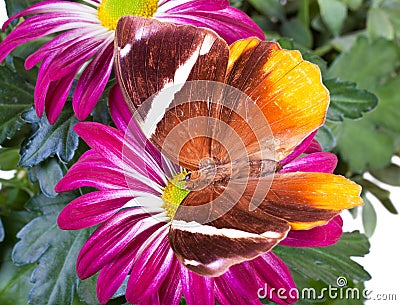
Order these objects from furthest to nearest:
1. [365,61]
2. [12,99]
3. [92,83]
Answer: [365,61]
[12,99]
[92,83]

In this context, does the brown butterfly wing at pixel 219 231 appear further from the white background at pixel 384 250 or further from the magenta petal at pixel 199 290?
the white background at pixel 384 250

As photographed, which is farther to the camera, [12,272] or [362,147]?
[362,147]

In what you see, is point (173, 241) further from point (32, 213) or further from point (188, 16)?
point (32, 213)

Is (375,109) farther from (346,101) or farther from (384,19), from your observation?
(346,101)

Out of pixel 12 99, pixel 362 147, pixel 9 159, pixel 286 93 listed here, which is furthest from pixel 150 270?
pixel 362 147

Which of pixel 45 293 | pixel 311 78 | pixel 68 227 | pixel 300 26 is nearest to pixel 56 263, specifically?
pixel 45 293

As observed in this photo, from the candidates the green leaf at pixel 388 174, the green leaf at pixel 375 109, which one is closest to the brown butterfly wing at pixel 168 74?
the green leaf at pixel 375 109

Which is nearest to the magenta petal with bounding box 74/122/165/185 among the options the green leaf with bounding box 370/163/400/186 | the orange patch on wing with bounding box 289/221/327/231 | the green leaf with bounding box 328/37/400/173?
the orange patch on wing with bounding box 289/221/327/231
